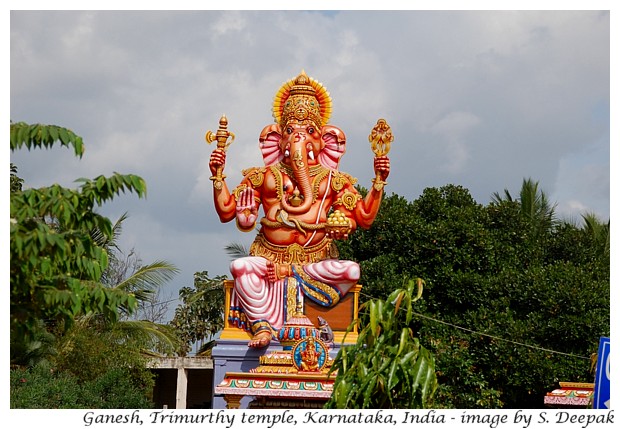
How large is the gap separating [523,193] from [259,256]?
8.48 metres

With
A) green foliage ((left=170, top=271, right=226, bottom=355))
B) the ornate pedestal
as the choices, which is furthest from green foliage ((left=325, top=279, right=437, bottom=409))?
green foliage ((left=170, top=271, right=226, bottom=355))

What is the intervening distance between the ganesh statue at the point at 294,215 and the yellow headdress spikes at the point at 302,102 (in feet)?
0.04

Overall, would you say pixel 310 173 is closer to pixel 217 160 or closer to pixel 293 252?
pixel 293 252

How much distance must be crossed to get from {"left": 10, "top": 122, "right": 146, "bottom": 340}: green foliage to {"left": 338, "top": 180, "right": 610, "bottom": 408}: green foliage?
9.23 m

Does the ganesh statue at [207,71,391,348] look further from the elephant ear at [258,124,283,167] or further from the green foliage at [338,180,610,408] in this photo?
the green foliage at [338,180,610,408]

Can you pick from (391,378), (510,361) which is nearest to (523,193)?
(510,361)

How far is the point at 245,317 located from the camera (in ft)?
43.6

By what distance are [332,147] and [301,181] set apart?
33.5 inches

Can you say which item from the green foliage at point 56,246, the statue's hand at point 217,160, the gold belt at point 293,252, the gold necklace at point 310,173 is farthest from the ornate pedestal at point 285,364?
the green foliage at point 56,246

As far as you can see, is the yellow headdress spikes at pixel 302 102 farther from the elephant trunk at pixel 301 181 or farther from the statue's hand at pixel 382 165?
the statue's hand at pixel 382 165

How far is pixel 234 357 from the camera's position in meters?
13.1

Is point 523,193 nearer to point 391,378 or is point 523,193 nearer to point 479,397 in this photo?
point 479,397

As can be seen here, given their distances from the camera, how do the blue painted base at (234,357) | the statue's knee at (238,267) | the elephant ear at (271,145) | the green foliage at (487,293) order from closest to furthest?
1. the blue painted base at (234,357)
2. the statue's knee at (238,267)
3. the elephant ear at (271,145)
4. the green foliage at (487,293)

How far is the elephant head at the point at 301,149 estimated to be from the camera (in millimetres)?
13258
